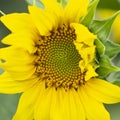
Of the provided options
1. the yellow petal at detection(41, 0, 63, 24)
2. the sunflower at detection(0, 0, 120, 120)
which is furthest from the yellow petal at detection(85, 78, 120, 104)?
the yellow petal at detection(41, 0, 63, 24)

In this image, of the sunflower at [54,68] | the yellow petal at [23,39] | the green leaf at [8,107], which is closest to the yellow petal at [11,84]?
the sunflower at [54,68]

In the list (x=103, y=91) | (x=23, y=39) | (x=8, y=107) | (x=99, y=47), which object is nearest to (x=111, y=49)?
(x=99, y=47)

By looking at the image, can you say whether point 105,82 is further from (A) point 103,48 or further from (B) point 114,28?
(B) point 114,28

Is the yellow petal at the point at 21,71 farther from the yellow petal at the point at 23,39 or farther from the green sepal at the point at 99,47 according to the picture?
the green sepal at the point at 99,47

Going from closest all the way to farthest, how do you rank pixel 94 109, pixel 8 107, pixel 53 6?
1. pixel 53 6
2. pixel 94 109
3. pixel 8 107

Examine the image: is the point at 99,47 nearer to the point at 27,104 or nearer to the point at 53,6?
the point at 53,6

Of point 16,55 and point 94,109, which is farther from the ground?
point 16,55
